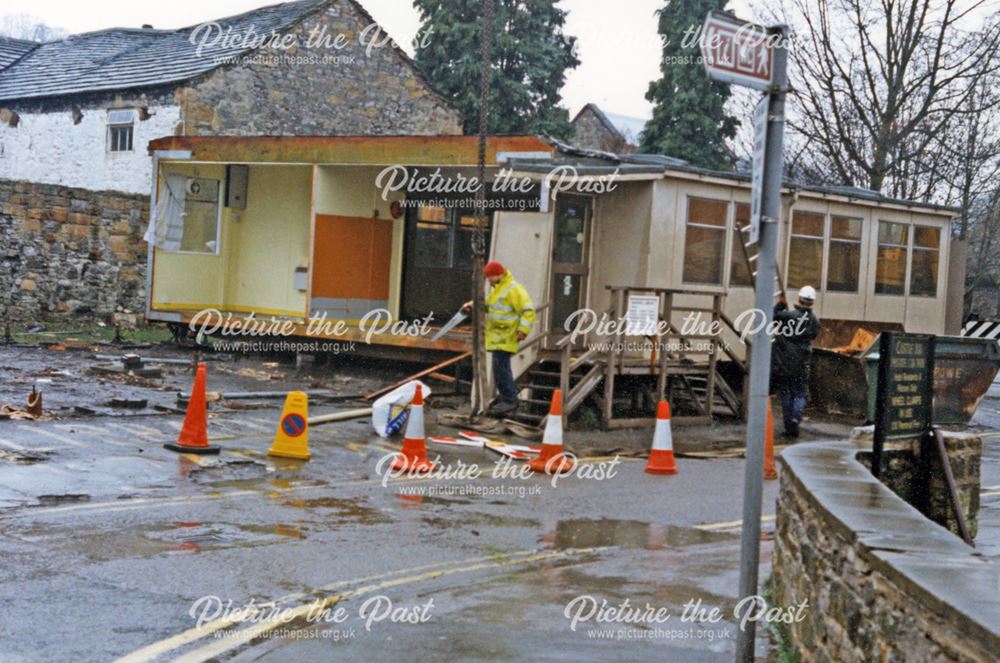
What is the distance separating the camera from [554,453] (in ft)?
42.4

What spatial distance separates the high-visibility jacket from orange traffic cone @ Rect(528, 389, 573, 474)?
247 centimetres

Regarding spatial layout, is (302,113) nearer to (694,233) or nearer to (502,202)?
(502,202)

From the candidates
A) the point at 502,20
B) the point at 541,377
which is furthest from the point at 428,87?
the point at 541,377

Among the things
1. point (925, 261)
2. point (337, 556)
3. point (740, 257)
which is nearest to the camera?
point (337, 556)

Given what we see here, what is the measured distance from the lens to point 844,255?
20.8 m

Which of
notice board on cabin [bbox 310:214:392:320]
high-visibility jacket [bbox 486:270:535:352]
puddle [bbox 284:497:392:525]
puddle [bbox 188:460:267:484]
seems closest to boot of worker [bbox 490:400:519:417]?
high-visibility jacket [bbox 486:270:535:352]

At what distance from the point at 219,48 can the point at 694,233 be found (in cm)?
1607

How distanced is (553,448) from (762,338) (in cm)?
726

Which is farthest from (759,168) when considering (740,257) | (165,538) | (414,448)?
(740,257)

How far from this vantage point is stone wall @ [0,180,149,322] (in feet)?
82.5

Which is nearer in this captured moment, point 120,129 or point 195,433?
point 195,433

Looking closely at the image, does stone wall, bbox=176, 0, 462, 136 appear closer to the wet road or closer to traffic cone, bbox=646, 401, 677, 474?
the wet road

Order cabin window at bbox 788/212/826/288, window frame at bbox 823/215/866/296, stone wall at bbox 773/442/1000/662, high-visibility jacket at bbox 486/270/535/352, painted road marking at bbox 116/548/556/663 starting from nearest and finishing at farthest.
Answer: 1. stone wall at bbox 773/442/1000/662
2. painted road marking at bbox 116/548/556/663
3. high-visibility jacket at bbox 486/270/535/352
4. cabin window at bbox 788/212/826/288
5. window frame at bbox 823/215/866/296

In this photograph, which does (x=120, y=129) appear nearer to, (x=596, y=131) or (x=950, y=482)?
(x=950, y=482)
